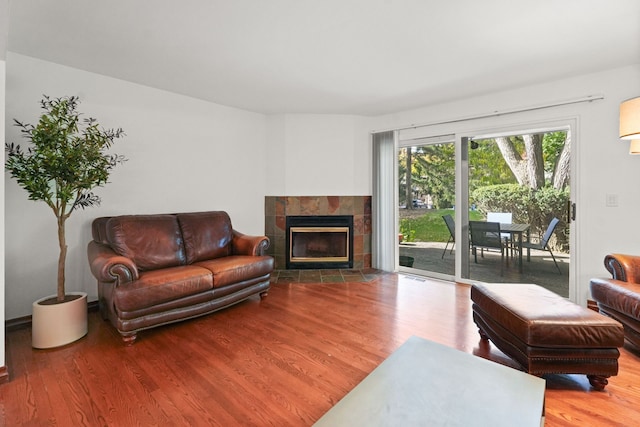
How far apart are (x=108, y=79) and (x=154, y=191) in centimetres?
123

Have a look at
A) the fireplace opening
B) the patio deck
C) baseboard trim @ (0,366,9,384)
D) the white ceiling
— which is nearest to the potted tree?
baseboard trim @ (0,366,9,384)

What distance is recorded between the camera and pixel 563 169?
3.49m

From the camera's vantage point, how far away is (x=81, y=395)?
168 cm

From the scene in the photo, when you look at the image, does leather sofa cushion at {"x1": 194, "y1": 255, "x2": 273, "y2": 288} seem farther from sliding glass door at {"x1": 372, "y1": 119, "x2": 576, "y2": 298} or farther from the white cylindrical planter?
sliding glass door at {"x1": 372, "y1": 119, "x2": 576, "y2": 298}

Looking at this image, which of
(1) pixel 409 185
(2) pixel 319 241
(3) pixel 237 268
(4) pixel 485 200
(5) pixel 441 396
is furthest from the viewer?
(2) pixel 319 241

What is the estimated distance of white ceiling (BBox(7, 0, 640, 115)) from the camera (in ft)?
6.40

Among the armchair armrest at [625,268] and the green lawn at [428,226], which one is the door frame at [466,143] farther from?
the armchair armrest at [625,268]

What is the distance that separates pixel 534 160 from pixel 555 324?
2705mm

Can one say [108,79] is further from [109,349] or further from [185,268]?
[109,349]

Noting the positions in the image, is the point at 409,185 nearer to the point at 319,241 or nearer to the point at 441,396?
the point at 319,241

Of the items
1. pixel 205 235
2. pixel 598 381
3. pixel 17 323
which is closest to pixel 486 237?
pixel 598 381

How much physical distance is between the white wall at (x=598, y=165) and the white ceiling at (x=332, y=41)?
0.60ft

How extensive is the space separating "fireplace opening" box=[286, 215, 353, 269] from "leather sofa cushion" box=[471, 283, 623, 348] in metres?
2.67

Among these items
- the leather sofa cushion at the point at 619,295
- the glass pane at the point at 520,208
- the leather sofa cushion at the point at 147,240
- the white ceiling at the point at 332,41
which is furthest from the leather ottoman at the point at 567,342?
the leather sofa cushion at the point at 147,240
